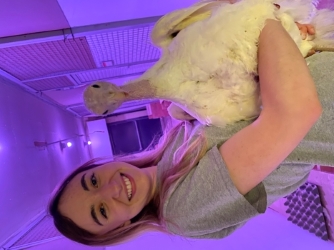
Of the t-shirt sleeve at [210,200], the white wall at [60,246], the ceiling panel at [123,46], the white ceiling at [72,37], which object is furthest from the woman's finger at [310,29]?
the white wall at [60,246]

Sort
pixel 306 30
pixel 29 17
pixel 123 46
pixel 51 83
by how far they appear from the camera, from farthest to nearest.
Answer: pixel 51 83
pixel 123 46
pixel 29 17
pixel 306 30

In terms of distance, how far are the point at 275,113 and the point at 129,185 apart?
359 mm

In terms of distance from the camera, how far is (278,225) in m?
1.83

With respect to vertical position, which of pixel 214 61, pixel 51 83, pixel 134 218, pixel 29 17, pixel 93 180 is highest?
pixel 29 17

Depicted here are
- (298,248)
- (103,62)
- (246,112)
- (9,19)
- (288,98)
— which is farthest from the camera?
(103,62)

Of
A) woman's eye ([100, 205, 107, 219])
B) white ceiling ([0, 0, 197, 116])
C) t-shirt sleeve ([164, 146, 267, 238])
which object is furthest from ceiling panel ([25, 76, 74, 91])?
t-shirt sleeve ([164, 146, 267, 238])

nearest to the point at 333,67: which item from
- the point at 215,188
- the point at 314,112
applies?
the point at 314,112

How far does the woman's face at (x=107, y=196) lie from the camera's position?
71 cm

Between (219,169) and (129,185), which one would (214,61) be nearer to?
(219,169)

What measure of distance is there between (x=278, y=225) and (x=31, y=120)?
5.29 ft

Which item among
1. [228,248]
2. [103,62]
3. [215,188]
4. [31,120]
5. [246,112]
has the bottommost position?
[228,248]

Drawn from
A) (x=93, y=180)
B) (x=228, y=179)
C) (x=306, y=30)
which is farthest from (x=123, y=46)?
(x=228, y=179)

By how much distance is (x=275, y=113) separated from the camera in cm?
49

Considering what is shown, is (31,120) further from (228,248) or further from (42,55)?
(228,248)
